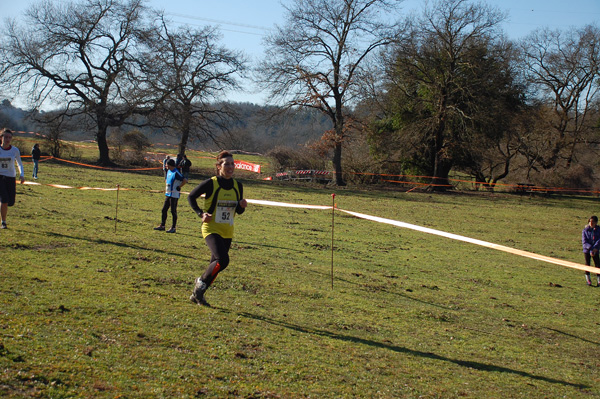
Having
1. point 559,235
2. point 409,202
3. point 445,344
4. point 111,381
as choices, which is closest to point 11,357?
point 111,381

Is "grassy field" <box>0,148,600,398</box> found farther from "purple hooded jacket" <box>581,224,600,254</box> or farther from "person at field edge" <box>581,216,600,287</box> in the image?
"purple hooded jacket" <box>581,224,600,254</box>

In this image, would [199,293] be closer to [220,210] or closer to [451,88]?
[220,210]

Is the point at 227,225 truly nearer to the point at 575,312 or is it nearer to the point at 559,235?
the point at 575,312

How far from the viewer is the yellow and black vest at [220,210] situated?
730 centimetres

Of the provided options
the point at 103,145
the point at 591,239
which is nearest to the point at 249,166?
the point at 103,145

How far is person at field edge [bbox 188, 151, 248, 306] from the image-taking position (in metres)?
7.20

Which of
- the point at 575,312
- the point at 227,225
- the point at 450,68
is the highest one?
the point at 450,68

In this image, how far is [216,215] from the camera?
7.29m

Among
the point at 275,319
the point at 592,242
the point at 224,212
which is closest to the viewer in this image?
the point at 275,319

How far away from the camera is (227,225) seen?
24.3 ft

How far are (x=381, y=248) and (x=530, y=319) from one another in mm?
6441

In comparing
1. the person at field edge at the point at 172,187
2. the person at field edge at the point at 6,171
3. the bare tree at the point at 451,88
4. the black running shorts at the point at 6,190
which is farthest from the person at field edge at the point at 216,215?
the bare tree at the point at 451,88

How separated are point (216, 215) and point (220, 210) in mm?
93

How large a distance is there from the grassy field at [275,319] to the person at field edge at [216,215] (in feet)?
1.50
